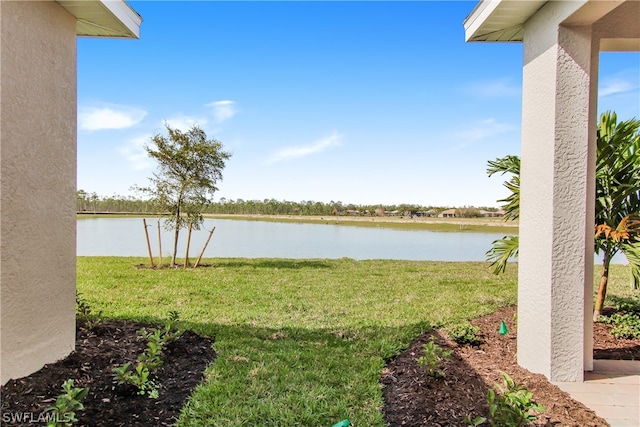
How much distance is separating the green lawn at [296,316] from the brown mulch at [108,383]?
15cm

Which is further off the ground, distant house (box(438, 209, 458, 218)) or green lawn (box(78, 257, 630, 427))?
distant house (box(438, 209, 458, 218))

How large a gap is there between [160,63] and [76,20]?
5286mm

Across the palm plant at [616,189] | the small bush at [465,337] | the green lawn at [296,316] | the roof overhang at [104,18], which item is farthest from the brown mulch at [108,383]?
Result: the palm plant at [616,189]

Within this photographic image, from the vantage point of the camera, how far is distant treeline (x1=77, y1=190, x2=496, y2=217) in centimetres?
1908

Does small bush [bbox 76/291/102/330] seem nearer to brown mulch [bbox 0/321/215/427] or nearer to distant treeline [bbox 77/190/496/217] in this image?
brown mulch [bbox 0/321/215/427]

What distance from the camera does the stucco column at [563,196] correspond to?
2.44m

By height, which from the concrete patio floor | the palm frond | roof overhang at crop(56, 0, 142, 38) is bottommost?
the concrete patio floor

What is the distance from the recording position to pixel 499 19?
111 inches

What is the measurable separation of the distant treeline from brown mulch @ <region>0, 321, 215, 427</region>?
19.6 ft

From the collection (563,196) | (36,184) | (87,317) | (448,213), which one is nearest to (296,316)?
(87,317)

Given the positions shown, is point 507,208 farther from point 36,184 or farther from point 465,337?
point 36,184

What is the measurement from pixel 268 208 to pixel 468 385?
3237 cm

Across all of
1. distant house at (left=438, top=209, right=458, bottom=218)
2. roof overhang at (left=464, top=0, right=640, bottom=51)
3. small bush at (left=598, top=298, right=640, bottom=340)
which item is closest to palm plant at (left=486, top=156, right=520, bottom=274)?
small bush at (left=598, top=298, right=640, bottom=340)

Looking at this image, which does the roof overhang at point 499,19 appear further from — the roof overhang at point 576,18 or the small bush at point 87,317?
the small bush at point 87,317
